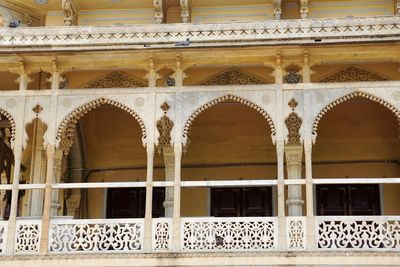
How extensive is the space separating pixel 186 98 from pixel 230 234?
2512mm

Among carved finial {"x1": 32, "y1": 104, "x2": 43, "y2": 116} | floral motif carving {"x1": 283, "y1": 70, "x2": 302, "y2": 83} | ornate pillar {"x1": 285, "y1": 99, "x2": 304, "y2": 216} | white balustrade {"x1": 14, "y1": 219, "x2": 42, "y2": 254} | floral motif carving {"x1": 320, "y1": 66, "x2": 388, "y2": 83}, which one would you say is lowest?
white balustrade {"x1": 14, "y1": 219, "x2": 42, "y2": 254}

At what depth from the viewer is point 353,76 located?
13.9 meters

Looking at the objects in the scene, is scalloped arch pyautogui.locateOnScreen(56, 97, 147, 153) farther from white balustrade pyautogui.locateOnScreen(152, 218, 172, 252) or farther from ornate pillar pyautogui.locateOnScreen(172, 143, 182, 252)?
white balustrade pyautogui.locateOnScreen(152, 218, 172, 252)

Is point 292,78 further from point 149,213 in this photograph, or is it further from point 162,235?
point 162,235

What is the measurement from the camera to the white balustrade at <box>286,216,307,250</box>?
41.6 feet

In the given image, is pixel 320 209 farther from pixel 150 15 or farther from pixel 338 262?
pixel 150 15

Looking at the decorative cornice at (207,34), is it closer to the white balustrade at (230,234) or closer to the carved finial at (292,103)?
the carved finial at (292,103)

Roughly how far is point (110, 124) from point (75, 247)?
4.36 m

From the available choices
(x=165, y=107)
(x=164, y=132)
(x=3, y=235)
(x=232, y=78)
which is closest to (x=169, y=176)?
(x=164, y=132)

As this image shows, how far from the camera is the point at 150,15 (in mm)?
15477

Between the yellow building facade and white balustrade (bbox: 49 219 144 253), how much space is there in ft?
0.07

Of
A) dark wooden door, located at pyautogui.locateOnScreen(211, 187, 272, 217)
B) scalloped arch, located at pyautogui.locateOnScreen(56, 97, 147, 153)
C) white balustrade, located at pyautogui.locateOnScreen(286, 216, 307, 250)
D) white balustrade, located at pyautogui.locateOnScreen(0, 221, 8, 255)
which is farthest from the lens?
dark wooden door, located at pyautogui.locateOnScreen(211, 187, 272, 217)

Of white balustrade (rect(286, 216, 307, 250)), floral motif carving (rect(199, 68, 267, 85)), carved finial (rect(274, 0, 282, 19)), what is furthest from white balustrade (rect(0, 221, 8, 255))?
carved finial (rect(274, 0, 282, 19))

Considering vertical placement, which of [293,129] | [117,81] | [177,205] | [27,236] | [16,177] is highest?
[117,81]
